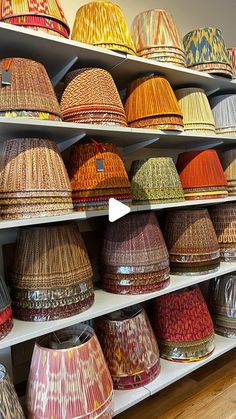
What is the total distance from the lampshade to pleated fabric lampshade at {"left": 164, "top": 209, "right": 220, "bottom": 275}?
713 millimetres

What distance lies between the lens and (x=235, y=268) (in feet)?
4.91

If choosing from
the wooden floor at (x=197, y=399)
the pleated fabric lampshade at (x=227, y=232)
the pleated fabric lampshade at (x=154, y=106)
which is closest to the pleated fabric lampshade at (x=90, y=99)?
the pleated fabric lampshade at (x=154, y=106)

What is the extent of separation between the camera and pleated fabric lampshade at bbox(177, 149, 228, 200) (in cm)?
141

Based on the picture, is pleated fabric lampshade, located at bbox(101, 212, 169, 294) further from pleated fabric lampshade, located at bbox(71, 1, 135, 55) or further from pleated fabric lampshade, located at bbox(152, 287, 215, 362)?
pleated fabric lampshade, located at bbox(71, 1, 135, 55)

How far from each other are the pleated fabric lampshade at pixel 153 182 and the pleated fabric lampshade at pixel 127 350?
17.7 inches

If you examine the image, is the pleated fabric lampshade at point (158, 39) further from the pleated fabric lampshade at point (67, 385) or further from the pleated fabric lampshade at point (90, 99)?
the pleated fabric lampshade at point (67, 385)

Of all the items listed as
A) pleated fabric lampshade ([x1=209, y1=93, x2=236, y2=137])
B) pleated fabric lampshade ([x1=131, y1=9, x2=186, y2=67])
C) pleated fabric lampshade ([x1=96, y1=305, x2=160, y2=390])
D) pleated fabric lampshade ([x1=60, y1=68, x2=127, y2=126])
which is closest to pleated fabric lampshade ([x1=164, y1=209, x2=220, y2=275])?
pleated fabric lampshade ([x1=96, y1=305, x2=160, y2=390])

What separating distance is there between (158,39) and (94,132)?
0.49 metres

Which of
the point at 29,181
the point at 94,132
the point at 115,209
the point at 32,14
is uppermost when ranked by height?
the point at 32,14

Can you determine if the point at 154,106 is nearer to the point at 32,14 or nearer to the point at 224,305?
the point at 32,14

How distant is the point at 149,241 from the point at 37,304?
0.46 metres

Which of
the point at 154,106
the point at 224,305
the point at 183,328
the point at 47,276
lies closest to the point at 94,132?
the point at 154,106

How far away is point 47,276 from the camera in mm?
1008

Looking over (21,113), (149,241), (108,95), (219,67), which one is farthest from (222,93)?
(21,113)
